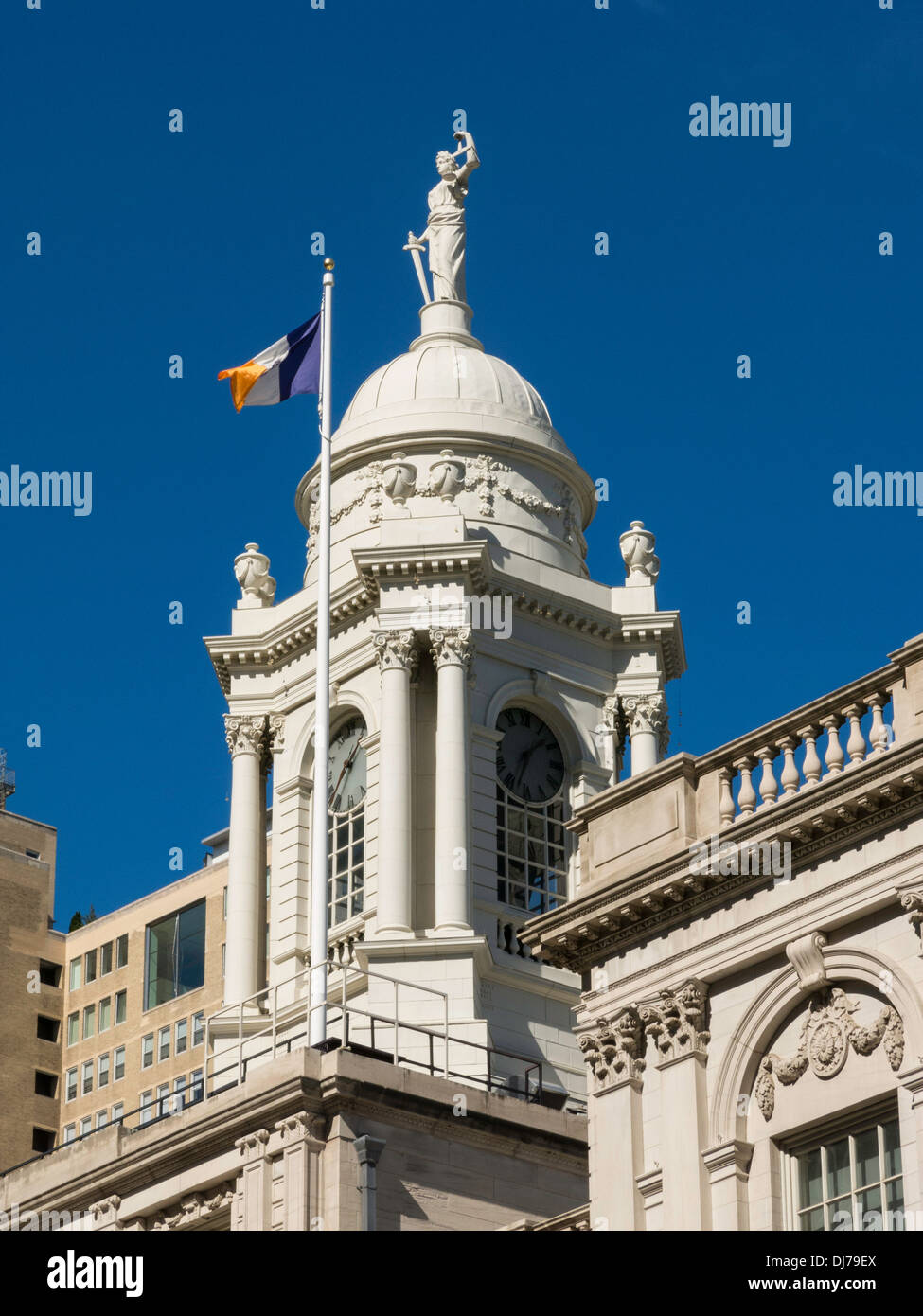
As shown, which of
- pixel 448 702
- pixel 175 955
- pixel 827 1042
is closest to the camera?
pixel 827 1042

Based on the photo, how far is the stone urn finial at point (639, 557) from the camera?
6425 centimetres

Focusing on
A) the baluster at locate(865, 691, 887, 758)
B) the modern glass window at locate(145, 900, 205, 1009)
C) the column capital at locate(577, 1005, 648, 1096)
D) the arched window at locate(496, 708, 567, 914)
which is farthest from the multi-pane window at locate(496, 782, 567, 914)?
the modern glass window at locate(145, 900, 205, 1009)

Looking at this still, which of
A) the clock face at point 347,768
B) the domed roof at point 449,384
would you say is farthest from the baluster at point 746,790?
the domed roof at point 449,384

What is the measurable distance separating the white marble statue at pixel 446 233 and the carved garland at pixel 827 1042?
3066 centimetres

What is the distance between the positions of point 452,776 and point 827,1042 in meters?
20.5

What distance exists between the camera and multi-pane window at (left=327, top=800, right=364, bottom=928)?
59.7 meters

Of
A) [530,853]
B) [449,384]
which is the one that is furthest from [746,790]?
[449,384]

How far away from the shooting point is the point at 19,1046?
383 ft

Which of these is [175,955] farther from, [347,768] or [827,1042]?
[827,1042]

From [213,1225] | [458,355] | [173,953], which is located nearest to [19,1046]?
[173,953]

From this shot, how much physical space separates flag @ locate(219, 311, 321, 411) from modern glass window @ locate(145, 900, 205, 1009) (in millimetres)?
55236

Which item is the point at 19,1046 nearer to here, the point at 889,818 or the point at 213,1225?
the point at 213,1225

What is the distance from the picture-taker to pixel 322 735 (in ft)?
176

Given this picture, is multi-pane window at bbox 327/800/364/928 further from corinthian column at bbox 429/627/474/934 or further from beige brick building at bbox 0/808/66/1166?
beige brick building at bbox 0/808/66/1166
